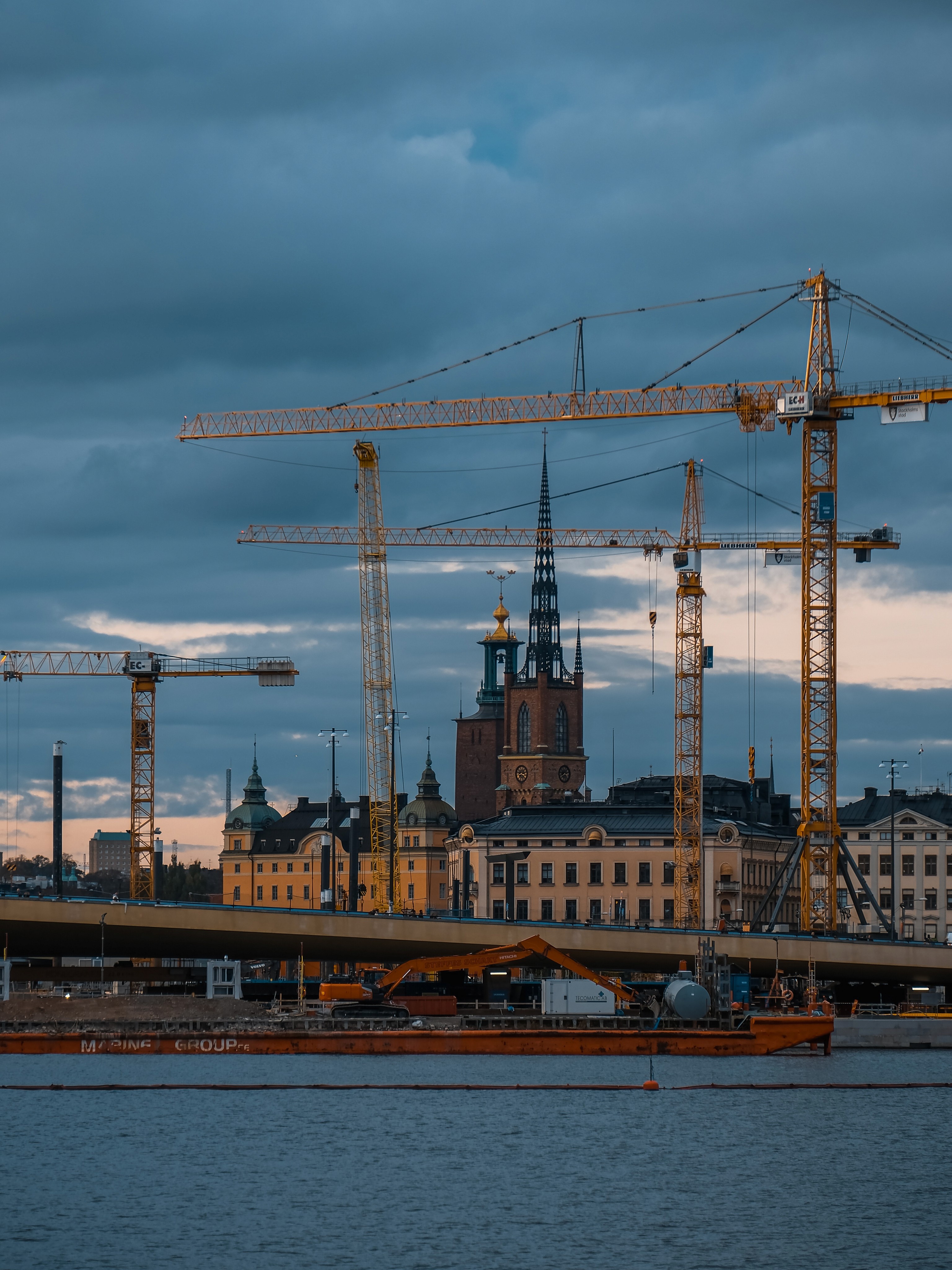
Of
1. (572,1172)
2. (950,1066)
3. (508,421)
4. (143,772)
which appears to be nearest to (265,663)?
(143,772)

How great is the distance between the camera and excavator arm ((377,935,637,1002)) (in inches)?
4601

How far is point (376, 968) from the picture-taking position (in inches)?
6565

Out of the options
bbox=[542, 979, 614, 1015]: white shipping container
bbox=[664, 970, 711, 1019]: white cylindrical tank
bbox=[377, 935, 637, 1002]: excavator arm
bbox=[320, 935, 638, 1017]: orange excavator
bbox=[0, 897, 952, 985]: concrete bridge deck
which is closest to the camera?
bbox=[664, 970, 711, 1019]: white cylindrical tank

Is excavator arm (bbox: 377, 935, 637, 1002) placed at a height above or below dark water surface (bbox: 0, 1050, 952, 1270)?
above

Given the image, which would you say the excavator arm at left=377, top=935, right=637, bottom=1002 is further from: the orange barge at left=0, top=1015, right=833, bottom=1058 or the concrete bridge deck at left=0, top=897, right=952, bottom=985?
the concrete bridge deck at left=0, top=897, right=952, bottom=985

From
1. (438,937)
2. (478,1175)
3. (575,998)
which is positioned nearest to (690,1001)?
(575,998)

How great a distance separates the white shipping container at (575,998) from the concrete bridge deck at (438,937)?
15.9 metres

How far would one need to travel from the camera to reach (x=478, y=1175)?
228 feet

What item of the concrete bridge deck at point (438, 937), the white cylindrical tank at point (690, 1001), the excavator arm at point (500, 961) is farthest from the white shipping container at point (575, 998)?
the concrete bridge deck at point (438, 937)

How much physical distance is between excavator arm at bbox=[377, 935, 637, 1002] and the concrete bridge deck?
57.7ft

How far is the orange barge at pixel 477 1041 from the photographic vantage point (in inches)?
4240

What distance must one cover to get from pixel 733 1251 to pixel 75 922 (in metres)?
85.7

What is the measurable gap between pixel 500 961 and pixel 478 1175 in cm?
4733

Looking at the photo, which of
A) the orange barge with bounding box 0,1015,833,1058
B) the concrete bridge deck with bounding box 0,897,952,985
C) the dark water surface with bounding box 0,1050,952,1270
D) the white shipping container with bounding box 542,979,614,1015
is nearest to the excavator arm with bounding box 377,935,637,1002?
the white shipping container with bounding box 542,979,614,1015
